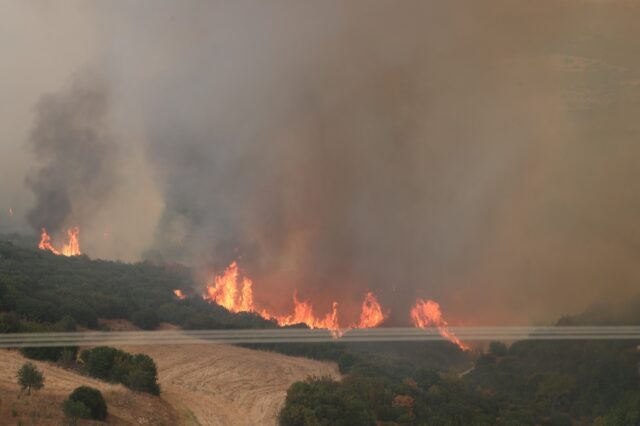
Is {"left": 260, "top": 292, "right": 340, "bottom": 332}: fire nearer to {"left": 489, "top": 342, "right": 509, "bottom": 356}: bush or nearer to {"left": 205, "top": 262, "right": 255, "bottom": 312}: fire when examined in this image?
{"left": 205, "top": 262, "right": 255, "bottom": 312}: fire

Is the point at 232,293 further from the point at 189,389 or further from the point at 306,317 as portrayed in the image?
the point at 189,389

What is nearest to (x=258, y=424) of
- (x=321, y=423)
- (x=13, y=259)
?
(x=321, y=423)

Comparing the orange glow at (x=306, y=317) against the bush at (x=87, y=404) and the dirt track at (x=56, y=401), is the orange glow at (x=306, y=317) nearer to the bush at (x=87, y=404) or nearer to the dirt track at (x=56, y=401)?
the dirt track at (x=56, y=401)

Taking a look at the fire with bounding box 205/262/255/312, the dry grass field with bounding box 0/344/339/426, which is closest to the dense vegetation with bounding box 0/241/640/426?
the dry grass field with bounding box 0/344/339/426

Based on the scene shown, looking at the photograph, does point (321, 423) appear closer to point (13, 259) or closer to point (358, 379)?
point (358, 379)

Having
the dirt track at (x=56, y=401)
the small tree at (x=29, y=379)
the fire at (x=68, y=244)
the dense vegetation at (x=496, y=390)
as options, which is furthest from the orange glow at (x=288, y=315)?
the small tree at (x=29, y=379)
